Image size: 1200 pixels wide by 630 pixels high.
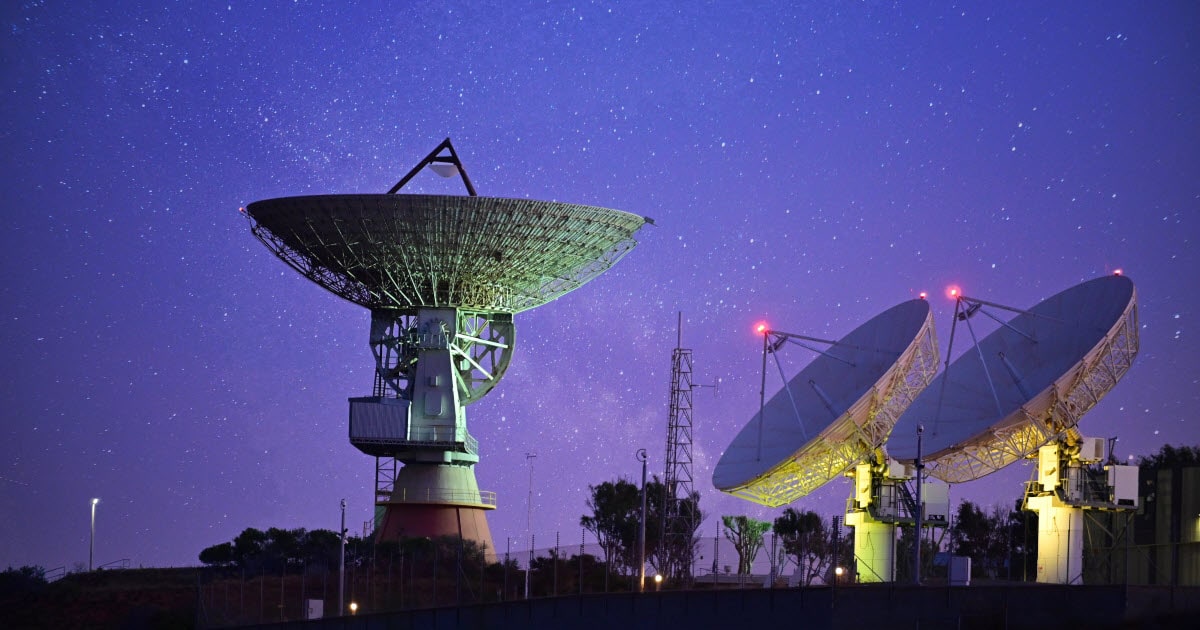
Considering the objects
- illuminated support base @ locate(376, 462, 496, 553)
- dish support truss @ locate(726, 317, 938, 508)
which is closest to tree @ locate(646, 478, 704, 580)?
dish support truss @ locate(726, 317, 938, 508)

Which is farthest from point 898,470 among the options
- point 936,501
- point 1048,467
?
point 1048,467

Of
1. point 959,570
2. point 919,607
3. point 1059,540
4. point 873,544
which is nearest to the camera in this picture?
point 919,607

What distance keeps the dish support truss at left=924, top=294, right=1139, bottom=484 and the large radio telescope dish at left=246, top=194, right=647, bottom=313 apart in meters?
20.5

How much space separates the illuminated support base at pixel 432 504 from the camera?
2854 inches

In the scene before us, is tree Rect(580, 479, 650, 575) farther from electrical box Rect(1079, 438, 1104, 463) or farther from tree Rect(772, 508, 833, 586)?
electrical box Rect(1079, 438, 1104, 463)

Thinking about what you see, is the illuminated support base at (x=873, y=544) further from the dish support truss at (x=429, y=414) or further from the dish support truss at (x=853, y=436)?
the dish support truss at (x=429, y=414)

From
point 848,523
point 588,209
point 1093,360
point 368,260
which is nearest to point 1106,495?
point 1093,360

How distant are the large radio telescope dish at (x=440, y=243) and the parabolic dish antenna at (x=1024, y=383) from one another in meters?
18.2

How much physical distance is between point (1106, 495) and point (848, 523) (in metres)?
8.95

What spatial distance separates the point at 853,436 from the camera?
55125 mm

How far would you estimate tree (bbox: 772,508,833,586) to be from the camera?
150ft

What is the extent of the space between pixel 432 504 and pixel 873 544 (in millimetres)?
21942

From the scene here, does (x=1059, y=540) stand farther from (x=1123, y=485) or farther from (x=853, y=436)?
(x=853, y=436)

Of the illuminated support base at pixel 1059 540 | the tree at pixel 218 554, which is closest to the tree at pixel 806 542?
the illuminated support base at pixel 1059 540
